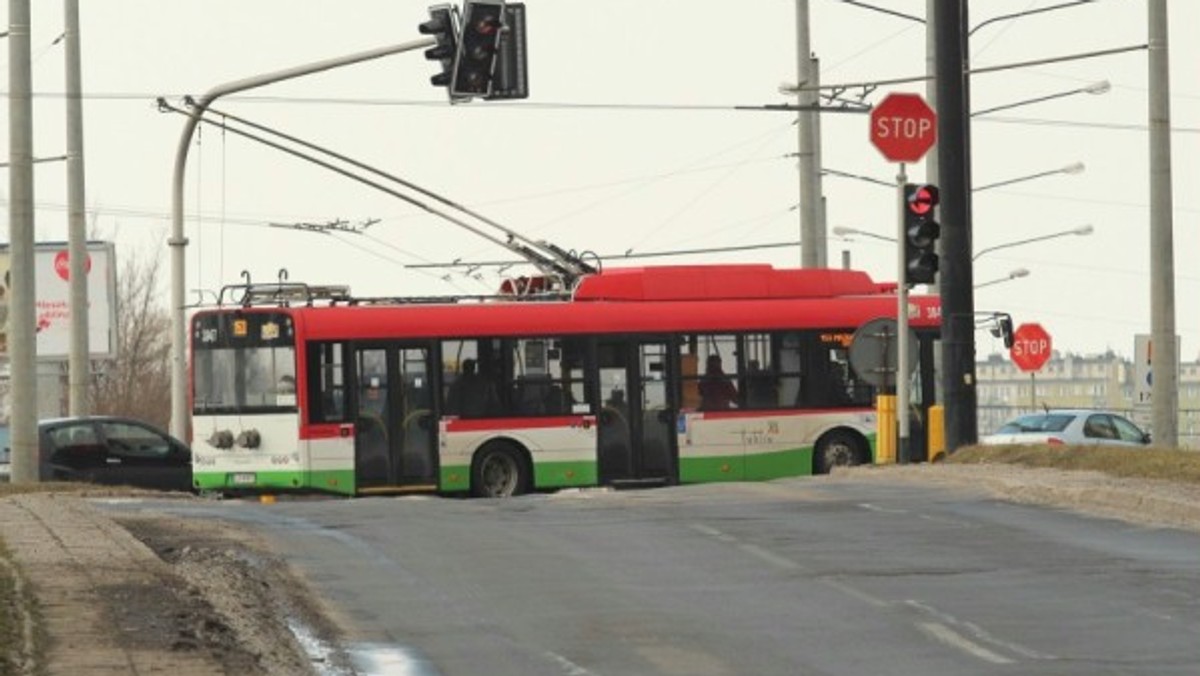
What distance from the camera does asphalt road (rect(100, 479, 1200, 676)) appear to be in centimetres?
1463

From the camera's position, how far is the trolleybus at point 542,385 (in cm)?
3825

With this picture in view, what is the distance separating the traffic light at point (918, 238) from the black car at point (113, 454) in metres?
13.7

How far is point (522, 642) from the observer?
50.2 ft

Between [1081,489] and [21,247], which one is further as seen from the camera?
[21,247]

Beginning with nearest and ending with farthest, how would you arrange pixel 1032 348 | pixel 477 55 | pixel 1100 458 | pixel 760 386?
1. pixel 1100 458
2. pixel 477 55
3. pixel 760 386
4. pixel 1032 348

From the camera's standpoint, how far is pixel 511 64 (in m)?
33.3

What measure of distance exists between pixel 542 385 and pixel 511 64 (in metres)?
7.25

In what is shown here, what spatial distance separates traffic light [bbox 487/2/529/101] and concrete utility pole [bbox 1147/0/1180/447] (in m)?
13.0

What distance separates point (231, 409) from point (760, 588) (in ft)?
69.7

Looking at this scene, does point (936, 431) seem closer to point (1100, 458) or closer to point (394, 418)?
point (1100, 458)

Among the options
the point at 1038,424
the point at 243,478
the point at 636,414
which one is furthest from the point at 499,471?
the point at 1038,424

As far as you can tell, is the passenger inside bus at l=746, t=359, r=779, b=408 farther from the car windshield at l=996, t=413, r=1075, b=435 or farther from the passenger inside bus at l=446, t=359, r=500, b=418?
the car windshield at l=996, t=413, r=1075, b=435

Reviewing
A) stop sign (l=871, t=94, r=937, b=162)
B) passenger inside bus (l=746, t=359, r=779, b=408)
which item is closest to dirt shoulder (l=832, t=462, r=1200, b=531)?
stop sign (l=871, t=94, r=937, b=162)

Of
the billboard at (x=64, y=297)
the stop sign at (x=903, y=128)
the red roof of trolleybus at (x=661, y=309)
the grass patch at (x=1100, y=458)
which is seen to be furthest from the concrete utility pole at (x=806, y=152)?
the billboard at (x=64, y=297)
